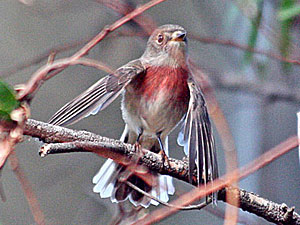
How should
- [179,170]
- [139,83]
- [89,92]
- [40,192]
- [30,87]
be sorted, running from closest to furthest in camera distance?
[30,87]
[179,170]
[89,92]
[139,83]
[40,192]

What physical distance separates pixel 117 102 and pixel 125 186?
153 cm

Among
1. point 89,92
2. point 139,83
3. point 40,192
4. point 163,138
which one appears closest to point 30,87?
point 89,92

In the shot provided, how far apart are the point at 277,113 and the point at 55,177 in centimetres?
150

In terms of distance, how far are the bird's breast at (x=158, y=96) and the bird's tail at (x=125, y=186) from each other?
23cm

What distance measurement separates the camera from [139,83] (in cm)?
194

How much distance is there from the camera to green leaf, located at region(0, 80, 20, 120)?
866 millimetres

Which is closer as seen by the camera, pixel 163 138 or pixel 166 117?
pixel 166 117

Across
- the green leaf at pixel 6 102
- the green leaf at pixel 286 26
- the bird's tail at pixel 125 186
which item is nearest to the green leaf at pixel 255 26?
the green leaf at pixel 286 26

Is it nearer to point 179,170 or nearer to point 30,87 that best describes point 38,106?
point 179,170

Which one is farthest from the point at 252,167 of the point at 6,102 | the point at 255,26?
the point at 255,26

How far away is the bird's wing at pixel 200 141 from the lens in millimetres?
1258

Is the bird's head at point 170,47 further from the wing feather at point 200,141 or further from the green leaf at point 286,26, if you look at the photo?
the green leaf at point 286,26

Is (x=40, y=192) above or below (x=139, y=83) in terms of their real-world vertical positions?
Answer: below

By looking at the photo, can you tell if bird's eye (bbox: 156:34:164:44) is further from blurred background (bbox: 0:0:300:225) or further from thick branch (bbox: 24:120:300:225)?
thick branch (bbox: 24:120:300:225)
